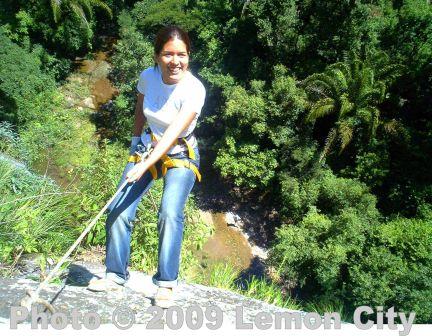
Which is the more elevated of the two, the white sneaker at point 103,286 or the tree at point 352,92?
A: the tree at point 352,92

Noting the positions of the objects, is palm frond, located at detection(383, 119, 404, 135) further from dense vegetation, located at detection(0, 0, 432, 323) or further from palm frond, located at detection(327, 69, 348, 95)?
palm frond, located at detection(327, 69, 348, 95)

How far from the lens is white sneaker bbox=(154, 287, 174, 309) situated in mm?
2730

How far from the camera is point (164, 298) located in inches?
108

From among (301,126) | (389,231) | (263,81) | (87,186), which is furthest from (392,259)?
(87,186)

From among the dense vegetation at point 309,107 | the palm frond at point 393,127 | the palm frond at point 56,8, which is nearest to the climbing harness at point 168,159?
the dense vegetation at point 309,107

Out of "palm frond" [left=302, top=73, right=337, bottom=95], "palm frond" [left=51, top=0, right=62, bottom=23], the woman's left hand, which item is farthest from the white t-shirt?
"palm frond" [left=51, top=0, right=62, bottom=23]

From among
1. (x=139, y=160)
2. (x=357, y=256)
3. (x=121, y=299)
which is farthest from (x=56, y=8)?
(x=121, y=299)

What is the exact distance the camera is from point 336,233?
1214 centimetres

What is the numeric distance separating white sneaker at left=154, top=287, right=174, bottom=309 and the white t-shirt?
35.1 inches

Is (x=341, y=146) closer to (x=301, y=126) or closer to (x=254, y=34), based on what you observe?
(x=301, y=126)

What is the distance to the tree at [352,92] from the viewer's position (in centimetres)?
1356

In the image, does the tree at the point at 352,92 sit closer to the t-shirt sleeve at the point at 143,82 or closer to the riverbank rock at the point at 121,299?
the riverbank rock at the point at 121,299

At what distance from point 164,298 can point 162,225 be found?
46cm

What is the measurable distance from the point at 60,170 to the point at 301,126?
310 inches
